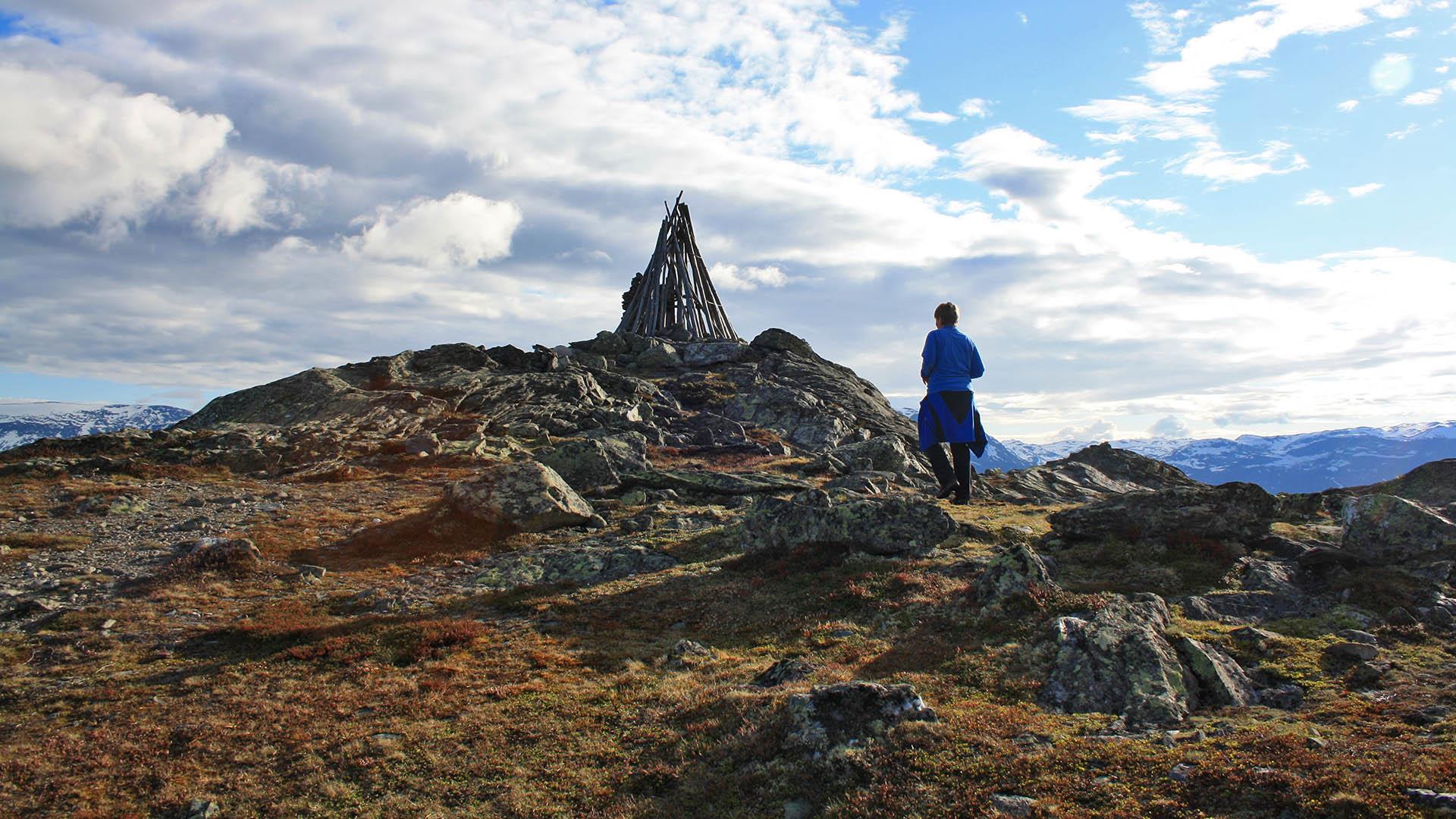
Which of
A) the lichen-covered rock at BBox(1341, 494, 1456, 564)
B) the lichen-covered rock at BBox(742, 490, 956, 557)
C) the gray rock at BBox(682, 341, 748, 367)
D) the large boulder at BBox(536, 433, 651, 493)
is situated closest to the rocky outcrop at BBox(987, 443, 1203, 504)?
the lichen-covered rock at BBox(1341, 494, 1456, 564)

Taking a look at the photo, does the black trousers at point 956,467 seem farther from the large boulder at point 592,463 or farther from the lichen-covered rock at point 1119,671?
the large boulder at point 592,463

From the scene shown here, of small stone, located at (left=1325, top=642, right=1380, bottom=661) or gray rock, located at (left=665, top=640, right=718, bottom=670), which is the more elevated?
small stone, located at (left=1325, top=642, right=1380, bottom=661)

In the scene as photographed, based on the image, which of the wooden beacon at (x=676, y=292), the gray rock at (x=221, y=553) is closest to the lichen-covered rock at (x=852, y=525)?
the gray rock at (x=221, y=553)

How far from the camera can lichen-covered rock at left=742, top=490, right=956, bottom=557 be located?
1444 cm

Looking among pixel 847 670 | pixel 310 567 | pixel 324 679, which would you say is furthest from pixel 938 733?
pixel 310 567

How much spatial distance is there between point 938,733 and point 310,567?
12.3 meters

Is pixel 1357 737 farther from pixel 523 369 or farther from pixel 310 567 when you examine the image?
pixel 523 369

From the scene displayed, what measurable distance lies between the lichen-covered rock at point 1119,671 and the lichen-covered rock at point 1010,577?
5.42ft

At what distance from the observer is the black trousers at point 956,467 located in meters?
16.2

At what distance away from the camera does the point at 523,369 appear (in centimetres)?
4225

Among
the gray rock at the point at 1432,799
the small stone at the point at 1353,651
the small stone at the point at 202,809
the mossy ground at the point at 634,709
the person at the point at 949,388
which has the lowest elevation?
the small stone at the point at 202,809

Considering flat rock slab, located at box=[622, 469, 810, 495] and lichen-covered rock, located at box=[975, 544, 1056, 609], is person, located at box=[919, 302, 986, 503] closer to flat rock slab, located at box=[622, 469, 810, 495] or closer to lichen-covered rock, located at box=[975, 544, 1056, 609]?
lichen-covered rock, located at box=[975, 544, 1056, 609]

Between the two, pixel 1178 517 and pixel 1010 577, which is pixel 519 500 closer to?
pixel 1010 577

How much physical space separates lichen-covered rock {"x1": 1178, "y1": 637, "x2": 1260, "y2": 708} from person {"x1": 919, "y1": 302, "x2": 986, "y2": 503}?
7.12m
